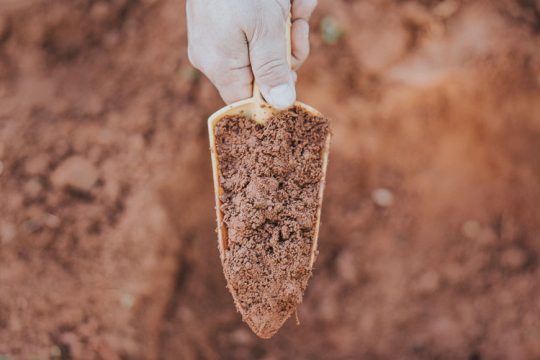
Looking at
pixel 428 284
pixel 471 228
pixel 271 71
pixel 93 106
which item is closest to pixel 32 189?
pixel 93 106

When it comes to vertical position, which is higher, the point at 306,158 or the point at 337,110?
the point at 306,158

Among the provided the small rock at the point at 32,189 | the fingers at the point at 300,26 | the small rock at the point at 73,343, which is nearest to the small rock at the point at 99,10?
the small rock at the point at 32,189

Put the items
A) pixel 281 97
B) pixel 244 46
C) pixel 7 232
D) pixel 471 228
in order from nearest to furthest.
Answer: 1. pixel 281 97
2. pixel 244 46
3. pixel 7 232
4. pixel 471 228

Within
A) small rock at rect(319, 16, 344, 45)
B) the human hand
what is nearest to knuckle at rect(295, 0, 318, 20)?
the human hand

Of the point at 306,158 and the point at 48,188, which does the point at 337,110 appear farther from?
the point at 48,188

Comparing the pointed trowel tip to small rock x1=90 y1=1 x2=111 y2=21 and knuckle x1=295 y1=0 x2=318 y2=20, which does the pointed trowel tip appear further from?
small rock x1=90 y1=1 x2=111 y2=21

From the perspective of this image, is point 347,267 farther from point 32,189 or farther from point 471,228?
point 32,189

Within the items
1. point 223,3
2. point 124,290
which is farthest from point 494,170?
point 124,290
